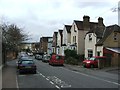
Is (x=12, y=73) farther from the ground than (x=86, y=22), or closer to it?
closer to it

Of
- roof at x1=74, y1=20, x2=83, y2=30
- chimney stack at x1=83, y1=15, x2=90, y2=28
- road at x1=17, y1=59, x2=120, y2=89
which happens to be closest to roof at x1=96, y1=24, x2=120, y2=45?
roof at x1=74, y1=20, x2=83, y2=30

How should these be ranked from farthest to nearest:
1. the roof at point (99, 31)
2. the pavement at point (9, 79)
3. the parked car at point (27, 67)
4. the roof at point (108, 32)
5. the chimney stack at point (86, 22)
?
the chimney stack at point (86, 22)
the roof at point (99, 31)
the roof at point (108, 32)
the parked car at point (27, 67)
the pavement at point (9, 79)

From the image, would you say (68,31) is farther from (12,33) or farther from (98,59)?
(98,59)

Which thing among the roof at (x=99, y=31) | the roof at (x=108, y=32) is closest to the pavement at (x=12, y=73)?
the roof at (x=108, y=32)

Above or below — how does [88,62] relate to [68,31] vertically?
below

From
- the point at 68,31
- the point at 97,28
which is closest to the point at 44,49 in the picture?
the point at 68,31

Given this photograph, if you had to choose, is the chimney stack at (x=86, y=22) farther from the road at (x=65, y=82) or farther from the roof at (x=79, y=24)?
the road at (x=65, y=82)

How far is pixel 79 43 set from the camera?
56.8m

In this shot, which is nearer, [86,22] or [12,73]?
[12,73]

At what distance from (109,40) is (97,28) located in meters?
5.12

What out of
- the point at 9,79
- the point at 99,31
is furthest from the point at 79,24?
the point at 9,79

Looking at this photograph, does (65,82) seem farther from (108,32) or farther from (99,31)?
(99,31)

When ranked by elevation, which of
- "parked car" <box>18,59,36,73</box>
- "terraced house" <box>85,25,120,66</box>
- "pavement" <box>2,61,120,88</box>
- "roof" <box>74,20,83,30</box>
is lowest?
"pavement" <box>2,61,120,88</box>

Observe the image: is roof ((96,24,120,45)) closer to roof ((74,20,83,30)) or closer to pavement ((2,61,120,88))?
roof ((74,20,83,30))
